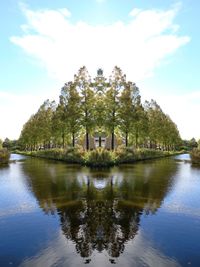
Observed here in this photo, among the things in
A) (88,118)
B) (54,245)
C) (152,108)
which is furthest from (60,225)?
(152,108)

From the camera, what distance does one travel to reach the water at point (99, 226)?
995cm

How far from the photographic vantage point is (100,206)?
17281 millimetres

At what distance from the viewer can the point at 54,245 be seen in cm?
1101

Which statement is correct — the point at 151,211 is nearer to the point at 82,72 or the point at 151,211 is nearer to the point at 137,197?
the point at 137,197

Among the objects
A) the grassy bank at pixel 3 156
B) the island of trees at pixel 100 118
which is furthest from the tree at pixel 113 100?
the grassy bank at pixel 3 156

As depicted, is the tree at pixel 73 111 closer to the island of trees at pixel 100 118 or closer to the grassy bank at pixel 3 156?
the island of trees at pixel 100 118

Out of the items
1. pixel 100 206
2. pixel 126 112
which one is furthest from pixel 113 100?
pixel 100 206

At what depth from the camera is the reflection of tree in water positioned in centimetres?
1162

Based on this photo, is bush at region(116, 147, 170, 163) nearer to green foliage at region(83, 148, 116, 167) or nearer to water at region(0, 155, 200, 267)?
green foliage at region(83, 148, 116, 167)

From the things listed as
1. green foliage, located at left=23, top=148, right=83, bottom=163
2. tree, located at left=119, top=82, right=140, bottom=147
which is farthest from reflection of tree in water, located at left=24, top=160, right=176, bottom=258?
tree, located at left=119, top=82, right=140, bottom=147

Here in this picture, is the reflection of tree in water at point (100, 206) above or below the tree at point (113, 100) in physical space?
below

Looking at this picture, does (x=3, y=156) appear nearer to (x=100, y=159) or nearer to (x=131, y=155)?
(x=100, y=159)

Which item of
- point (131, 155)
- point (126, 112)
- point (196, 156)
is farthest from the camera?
point (126, 112)

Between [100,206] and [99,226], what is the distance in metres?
3.98
